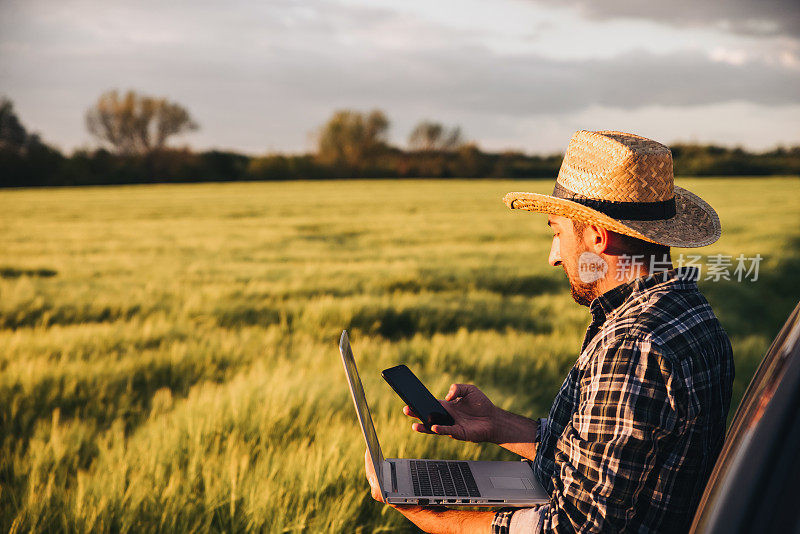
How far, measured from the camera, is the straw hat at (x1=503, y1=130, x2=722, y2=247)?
5.70ft

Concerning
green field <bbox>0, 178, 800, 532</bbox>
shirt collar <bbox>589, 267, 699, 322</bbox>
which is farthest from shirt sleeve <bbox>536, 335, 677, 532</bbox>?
green field <bbox>0, 178, 800, 532</bbox>

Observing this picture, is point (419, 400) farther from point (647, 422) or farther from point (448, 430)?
point (647, 422)

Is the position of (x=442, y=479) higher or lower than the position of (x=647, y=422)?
lower

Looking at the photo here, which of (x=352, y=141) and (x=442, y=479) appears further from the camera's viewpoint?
(x=352, y=141)

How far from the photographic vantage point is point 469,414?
7.15ft

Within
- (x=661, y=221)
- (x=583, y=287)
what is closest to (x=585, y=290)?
(x=583, y=287)

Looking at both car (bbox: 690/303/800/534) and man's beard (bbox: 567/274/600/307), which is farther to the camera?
man's beard (bbox: 567/274/600/307)

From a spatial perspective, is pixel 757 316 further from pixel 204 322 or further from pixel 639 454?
pixel 639 454

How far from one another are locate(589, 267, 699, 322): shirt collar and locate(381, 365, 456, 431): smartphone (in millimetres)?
596

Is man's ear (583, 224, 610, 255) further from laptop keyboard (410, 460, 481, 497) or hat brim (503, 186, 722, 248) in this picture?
laptop keyboard (410, 460, 481, 497)

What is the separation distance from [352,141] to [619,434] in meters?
69.2

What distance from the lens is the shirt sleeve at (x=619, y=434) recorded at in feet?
4.52

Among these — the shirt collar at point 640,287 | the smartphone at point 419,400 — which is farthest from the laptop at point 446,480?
the shirt collar at point 640,287

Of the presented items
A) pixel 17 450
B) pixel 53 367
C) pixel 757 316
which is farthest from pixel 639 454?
pixel 757 316
